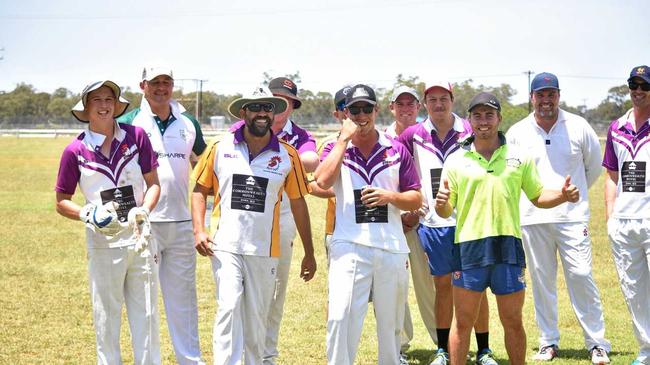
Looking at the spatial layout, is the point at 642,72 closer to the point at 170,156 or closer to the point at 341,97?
the point at 341,97

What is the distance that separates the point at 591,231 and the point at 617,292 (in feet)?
20.3

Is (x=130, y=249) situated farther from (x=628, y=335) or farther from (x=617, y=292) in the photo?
(x=617, y=292)

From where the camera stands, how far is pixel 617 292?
472 inches

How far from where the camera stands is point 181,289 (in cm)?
786

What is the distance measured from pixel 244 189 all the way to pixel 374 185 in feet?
3.28

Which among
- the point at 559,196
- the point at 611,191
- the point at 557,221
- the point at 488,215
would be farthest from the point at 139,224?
the point at 611,191

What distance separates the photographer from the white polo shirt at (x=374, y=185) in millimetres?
6770

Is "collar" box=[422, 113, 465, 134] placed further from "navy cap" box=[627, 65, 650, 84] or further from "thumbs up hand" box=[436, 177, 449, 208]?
"navy cap" box=[627, 65, 650, 84]

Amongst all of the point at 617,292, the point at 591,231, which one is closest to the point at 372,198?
the point at 617,292

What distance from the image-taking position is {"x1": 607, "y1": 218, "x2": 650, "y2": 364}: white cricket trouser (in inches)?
320

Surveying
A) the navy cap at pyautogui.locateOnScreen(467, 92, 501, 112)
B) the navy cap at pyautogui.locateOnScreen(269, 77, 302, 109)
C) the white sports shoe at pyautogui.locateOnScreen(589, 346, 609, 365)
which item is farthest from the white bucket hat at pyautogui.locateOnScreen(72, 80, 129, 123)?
the white sports shoe at pyautogui.locateOnScreen(589, 346, 609, 365)

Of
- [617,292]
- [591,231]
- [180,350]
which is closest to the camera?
[180,350]

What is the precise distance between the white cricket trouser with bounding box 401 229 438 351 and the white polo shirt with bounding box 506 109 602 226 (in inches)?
47.8

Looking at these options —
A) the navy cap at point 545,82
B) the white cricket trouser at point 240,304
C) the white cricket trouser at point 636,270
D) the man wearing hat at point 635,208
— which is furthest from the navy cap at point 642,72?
the white cricket trouser at point 240,304
